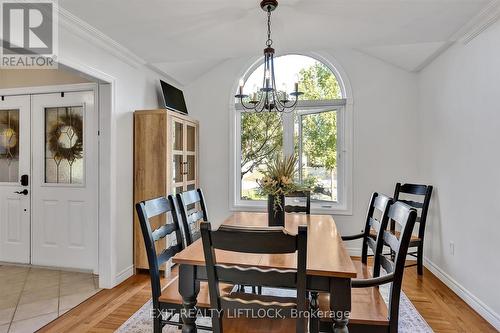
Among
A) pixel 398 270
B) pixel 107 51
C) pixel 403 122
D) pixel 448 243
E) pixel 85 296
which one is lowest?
pixel 85 296

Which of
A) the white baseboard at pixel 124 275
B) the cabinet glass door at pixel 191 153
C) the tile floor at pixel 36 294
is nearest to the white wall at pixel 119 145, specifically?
the white baseboard at pixel 124 275

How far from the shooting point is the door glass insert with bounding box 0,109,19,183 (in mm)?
3459

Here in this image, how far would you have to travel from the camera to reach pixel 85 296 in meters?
2.69

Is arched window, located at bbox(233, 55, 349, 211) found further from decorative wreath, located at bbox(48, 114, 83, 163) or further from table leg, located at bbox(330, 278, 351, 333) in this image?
table leg, located at bbox(330, 278, 351, 333)

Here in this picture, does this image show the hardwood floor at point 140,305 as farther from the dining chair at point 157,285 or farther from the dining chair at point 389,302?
the dining chair at point 389,302

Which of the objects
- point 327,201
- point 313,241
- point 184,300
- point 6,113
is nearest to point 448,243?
point 327,201

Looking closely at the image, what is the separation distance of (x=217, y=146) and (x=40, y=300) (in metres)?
2.54

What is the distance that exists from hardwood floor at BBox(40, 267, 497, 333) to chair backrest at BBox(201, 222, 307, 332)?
Result: 1458 mm

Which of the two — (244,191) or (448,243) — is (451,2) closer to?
(448,243)

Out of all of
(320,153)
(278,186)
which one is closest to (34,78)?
(278,186)

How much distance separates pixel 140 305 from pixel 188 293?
138 centimetres

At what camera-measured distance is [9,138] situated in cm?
349

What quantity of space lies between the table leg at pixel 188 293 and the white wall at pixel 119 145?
1.76 meters

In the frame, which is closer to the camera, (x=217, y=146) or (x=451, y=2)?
(x=451, y=2)
